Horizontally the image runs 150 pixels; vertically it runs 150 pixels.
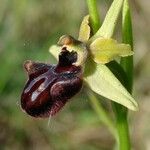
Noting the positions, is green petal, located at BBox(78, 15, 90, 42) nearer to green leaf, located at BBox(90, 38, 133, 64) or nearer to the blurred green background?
green leaf, located at BBox(90, 38, 133, 64)

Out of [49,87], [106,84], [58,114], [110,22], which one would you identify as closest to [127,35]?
[110,22]

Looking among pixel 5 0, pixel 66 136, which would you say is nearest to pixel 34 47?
pixel 5 0

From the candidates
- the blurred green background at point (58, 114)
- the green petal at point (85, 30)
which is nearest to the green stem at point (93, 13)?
the green petal at point (85, 30)

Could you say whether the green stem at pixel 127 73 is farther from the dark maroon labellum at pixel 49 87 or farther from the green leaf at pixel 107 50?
the dark maroon labellum at pixel 49 87

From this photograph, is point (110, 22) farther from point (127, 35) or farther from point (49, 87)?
point (49, 87)

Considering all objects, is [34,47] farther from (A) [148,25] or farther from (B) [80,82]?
(B) [80,82]

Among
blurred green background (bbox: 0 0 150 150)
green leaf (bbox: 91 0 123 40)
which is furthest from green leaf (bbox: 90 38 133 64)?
blurred green background (bbox: 0 0 150 150)
